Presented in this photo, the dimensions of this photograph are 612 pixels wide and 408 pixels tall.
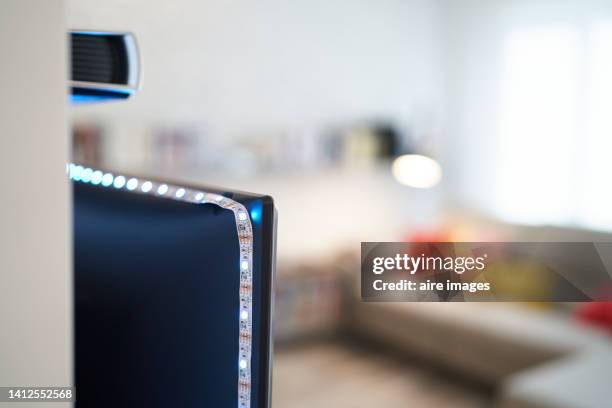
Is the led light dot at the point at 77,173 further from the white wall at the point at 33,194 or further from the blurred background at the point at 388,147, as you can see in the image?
the blurred background at the point at 388,147

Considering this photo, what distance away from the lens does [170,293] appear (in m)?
0.47

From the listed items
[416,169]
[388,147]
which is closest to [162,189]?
[416,169]

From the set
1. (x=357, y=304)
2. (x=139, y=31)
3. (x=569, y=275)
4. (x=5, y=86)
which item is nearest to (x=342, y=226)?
(x=357, y=304)

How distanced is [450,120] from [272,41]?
1.37 meters

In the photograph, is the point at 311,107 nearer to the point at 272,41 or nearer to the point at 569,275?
the point at 272,41

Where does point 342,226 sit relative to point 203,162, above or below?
below

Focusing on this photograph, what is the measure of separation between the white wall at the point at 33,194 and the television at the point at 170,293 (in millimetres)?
103

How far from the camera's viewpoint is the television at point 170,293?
1.31ft

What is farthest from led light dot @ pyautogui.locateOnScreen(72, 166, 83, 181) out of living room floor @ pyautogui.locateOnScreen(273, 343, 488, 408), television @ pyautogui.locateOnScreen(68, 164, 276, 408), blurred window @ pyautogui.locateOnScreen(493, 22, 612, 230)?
blurred window @ pyautogui.locateOnScreen(493, 22, 612, 230)

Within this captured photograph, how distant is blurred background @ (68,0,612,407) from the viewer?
2482 millimetres

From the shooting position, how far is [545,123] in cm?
336

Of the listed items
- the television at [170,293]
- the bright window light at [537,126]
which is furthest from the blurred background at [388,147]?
the television at [170,293]

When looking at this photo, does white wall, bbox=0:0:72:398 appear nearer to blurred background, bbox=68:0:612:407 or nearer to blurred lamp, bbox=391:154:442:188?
blurred background, bbox=68:0:612:407

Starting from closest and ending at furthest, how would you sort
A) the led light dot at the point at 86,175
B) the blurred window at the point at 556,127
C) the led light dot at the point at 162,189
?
1. the led light dot at the point at 162,189
2. the led light dot at the point at 86,175
3. the blurred window at the point at 556,127
